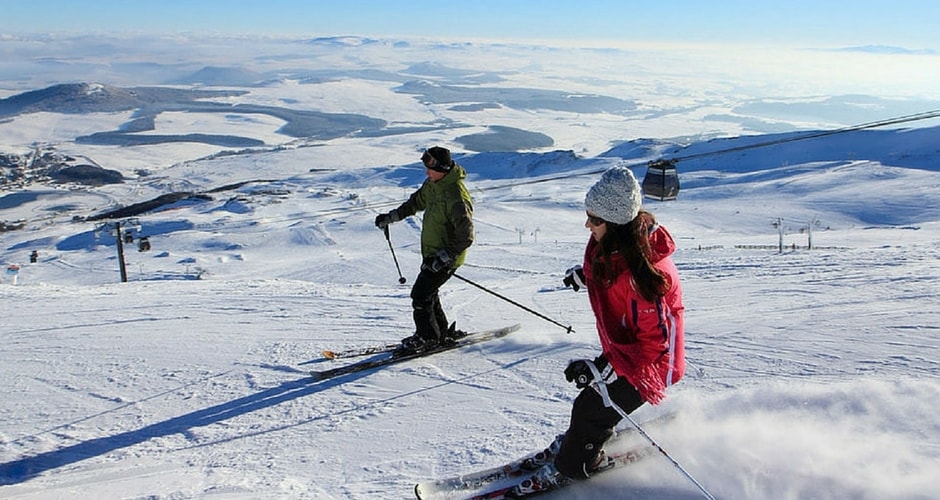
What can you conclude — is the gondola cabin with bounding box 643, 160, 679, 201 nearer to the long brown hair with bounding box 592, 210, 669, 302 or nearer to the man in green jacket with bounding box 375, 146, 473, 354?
the man in green jacket with bounding box 375, 146, 473, 354

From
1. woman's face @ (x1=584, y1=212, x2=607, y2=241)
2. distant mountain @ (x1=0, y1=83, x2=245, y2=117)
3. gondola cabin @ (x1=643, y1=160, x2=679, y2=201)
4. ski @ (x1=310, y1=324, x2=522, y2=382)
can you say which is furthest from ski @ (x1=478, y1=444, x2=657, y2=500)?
distant mountain @ (x1=0, y1=83, x2=245, y2=117)

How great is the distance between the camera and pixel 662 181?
862cm

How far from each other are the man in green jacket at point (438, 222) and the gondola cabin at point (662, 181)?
12.7ft

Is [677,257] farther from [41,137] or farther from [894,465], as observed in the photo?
[41,137]

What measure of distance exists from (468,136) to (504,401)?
439ft

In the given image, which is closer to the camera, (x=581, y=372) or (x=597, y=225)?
(x=597, y=225)

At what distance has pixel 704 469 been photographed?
10.8 feet

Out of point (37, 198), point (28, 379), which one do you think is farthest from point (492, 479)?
point (37, 198)

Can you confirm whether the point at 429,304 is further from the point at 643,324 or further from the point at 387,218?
the point at 643,324

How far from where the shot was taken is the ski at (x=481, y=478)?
11.2ft

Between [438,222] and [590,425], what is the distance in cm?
271

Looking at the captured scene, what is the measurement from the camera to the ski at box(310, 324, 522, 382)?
5618 mm

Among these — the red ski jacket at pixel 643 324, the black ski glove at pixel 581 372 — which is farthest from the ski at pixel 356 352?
the red ski jacket at pixel 643 324

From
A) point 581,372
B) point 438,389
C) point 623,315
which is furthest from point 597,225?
point 438,389
